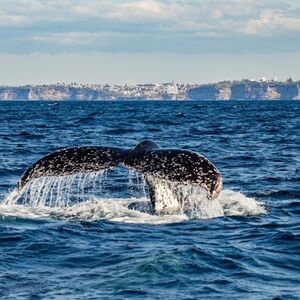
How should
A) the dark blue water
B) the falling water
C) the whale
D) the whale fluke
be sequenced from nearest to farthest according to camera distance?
the dark blue water
the whale
the whale fluke
the falling water

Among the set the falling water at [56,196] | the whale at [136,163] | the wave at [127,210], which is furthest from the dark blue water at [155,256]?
the whale at [136,163]

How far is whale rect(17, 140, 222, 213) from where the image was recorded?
32.2 feet

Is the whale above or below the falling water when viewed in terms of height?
above

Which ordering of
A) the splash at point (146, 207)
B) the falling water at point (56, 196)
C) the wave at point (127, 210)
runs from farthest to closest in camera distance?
the falling water at point (56, 196), the wave at point (127, 210), the splash at point (146, 207)

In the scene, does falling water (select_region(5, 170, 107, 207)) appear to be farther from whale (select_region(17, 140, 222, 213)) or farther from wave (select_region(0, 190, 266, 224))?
whale (select_region(17, 140, 222, 213))

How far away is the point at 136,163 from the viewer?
1070 cm

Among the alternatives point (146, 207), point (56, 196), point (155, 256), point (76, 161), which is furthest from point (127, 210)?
point (155, 256)

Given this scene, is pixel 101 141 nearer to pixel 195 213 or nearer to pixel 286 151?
pixel 286 151

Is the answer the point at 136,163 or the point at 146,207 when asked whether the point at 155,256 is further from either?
the point at 146,207

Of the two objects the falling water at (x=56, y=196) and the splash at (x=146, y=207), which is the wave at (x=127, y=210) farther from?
the falling water at (x=56, y=196)

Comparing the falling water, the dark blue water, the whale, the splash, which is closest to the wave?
the splash

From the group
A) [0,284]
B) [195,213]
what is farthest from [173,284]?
[195,213]

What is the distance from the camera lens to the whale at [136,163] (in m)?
9.80

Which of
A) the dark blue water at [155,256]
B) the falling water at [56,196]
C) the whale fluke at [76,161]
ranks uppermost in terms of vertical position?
the whale fluke at [76,161]
